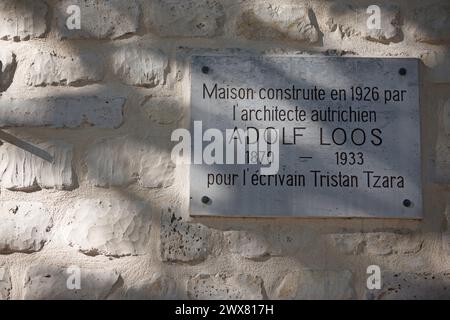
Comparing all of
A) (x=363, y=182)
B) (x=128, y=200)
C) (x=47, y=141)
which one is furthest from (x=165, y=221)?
(x=363, y=182)

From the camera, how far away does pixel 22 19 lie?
2744mm

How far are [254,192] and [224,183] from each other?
0.37 feet

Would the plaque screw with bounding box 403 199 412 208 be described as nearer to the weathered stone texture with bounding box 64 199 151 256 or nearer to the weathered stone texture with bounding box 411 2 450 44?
the weathered stone texture with bounding box 411 2 450 44

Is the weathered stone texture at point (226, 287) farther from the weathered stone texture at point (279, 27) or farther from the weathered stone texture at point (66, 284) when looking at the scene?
the weathered stone texture at point (279, 27)

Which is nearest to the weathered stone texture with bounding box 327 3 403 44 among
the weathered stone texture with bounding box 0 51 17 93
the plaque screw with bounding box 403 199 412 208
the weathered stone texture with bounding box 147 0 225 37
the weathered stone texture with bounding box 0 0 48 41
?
the weathered stone texture with bounding box 147 0 225 37

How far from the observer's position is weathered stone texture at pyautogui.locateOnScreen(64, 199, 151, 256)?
2.59 metres

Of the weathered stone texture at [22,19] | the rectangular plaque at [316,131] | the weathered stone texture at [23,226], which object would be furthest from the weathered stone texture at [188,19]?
the weathered stone texture at [23,226]

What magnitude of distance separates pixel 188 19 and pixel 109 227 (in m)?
0.84

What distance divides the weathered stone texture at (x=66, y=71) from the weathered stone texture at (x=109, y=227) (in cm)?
46

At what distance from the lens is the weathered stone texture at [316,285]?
101 inches

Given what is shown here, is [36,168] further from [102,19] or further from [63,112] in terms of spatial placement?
[102,19]

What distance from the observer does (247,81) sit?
8.84ft

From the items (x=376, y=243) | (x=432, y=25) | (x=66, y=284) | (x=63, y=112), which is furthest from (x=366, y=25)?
(x=66, y=284)

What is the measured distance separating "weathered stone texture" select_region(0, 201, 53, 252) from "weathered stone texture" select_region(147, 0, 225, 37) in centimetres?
81
